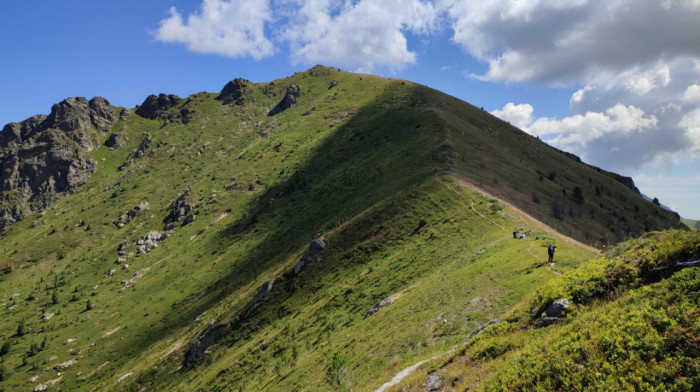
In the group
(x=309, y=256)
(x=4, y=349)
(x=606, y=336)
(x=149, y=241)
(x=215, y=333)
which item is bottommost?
(x=4, y=349)

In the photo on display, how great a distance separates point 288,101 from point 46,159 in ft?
391

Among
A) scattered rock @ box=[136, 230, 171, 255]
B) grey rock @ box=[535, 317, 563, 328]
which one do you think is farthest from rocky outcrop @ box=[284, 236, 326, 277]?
scattered rock @ box=[136, 230, 171, 255]

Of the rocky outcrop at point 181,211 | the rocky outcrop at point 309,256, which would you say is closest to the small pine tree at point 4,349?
the rocky outcrop at point 181,211

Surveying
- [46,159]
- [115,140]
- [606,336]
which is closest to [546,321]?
[606,336]

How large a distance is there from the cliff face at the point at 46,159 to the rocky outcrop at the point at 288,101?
307ft

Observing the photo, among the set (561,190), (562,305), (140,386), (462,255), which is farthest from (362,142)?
(562,305)

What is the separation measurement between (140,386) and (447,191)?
51.9 metres

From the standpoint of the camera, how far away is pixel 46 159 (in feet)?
515

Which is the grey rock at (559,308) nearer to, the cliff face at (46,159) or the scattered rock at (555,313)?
the scattered rock at (555,313)

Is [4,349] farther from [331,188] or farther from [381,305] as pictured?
[381,305]

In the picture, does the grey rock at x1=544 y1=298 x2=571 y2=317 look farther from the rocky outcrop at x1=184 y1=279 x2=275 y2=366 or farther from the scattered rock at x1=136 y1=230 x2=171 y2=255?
the scattered rock at x1=136 y1=230 x2=171 y2=255

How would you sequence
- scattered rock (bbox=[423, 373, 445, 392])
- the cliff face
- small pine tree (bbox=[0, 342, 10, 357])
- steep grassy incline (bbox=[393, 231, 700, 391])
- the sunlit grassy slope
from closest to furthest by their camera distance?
1. steep grassy incline (bbox=[393, 231, 700, 391])
2. scattered rock (bbox=[423, 373, 445, 392])
3. the sunlit grassy slope
4. small pine tree (bbox=[0, 342, 10, 357])
5. the cliff face

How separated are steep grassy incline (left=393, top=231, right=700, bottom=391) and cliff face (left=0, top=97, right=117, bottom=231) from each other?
193m

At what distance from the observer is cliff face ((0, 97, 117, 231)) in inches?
Result: 5930
